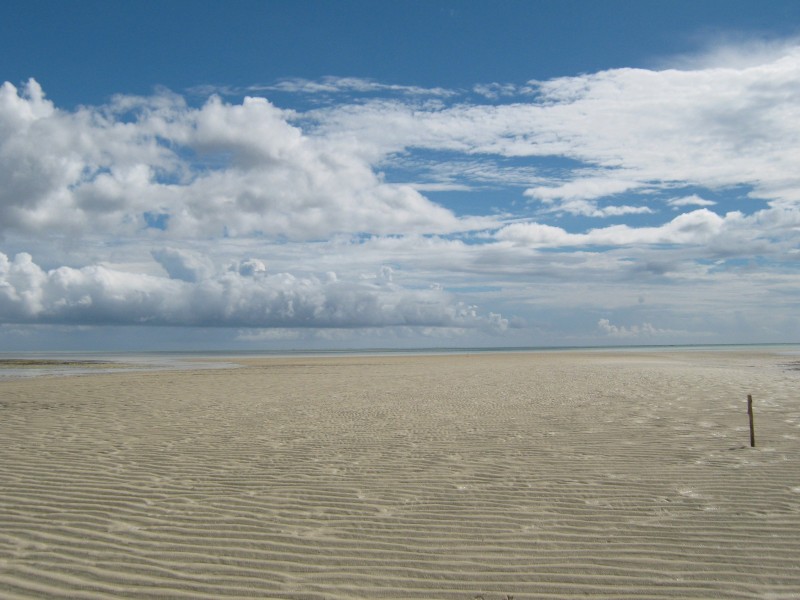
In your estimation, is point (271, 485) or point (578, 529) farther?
point (271, 485)

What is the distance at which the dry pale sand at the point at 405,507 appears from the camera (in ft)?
17.9

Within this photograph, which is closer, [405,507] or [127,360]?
[405,507]

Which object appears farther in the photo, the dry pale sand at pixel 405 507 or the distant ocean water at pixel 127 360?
the distant ocean water at pixel 127 360

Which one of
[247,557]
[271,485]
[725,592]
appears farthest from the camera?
[271,485]

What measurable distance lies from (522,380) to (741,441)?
17071 millimetres

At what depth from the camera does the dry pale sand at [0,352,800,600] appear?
5.47 m

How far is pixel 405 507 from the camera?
749 centimetres

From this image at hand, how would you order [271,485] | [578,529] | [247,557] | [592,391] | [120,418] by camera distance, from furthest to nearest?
[592,391] → [120,418] → [271,485] → [578,529] → [247,557]

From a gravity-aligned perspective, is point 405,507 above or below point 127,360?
above

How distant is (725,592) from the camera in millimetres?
5152

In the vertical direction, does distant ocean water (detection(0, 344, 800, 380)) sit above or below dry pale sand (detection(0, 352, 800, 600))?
below

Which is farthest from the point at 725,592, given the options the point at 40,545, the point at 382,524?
the point at 40,545

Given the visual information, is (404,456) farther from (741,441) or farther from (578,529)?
(741,441)

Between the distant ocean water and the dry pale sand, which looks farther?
the distant ocean water
